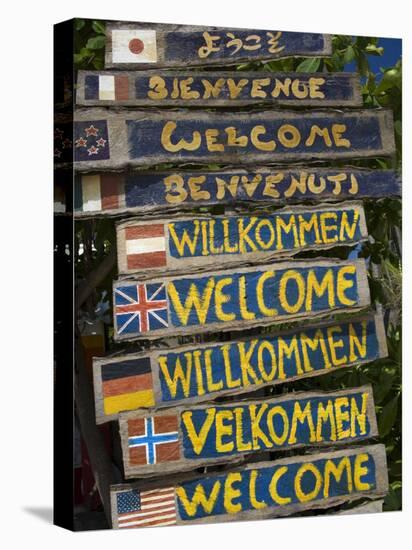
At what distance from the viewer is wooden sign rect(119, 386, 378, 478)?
26.6 feet

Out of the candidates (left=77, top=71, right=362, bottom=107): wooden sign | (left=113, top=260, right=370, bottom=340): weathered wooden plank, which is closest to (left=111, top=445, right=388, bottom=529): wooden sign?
(left=113, top=260, right=370, bottom=340): weathered wooden plank

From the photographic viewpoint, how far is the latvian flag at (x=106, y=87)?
8.06 m

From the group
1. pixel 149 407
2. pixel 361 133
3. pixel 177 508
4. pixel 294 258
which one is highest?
pixel 361 133

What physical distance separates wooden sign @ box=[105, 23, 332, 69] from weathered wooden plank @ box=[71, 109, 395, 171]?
0.30 metres

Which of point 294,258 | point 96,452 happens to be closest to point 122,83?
point 294,258

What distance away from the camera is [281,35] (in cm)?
853

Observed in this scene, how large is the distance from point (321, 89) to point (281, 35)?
1.26 feet

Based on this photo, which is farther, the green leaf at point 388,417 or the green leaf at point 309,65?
the green leaf at point 388,417

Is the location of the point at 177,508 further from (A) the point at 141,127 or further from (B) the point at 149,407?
(A) the point at 141,127

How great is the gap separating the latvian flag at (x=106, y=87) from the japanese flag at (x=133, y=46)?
11 centimetres

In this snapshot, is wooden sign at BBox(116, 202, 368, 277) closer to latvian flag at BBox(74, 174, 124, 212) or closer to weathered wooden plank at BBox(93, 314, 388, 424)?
latvian flag at BBox(74, 174, 124, 212)

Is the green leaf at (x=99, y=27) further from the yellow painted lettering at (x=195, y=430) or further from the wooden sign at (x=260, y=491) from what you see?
the wooden sign at (x=260, y=491)

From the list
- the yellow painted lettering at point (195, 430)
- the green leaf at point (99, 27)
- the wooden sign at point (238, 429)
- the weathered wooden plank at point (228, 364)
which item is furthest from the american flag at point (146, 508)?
the green leaf at point (99, 27)

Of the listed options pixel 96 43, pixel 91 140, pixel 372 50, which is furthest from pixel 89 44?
pixel 372 50
